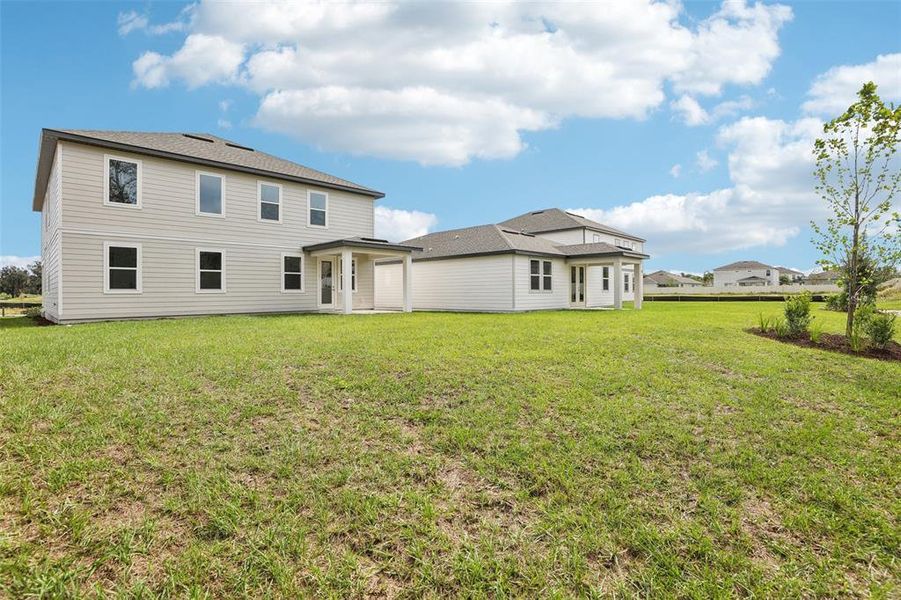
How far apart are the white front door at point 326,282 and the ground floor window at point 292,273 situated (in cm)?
85

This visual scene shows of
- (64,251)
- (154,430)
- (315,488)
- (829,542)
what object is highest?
(64,251)

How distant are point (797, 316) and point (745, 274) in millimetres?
74758

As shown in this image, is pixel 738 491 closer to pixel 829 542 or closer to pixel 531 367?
pixel 829 542

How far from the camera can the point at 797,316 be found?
10.1 meters

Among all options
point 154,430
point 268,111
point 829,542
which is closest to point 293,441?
point 154,430

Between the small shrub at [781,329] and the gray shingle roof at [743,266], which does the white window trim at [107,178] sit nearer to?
the small shrub at [781,329]

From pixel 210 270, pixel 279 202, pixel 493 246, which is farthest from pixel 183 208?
pixel 493 246

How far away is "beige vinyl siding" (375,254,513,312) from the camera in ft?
63.6

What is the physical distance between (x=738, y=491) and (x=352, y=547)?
3.09m

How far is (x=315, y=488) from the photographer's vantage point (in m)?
3.44

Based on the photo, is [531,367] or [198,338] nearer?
[531,367]

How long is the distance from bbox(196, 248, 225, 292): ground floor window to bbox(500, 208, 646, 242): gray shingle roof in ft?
74.8

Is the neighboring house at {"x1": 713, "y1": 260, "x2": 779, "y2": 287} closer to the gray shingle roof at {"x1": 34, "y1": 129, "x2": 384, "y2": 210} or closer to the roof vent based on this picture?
the gray shingle roof at {"x1": 34, "y1": 129, "x2": 384, "y2": 210}

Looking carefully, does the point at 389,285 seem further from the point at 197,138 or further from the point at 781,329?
the point at 781,329
